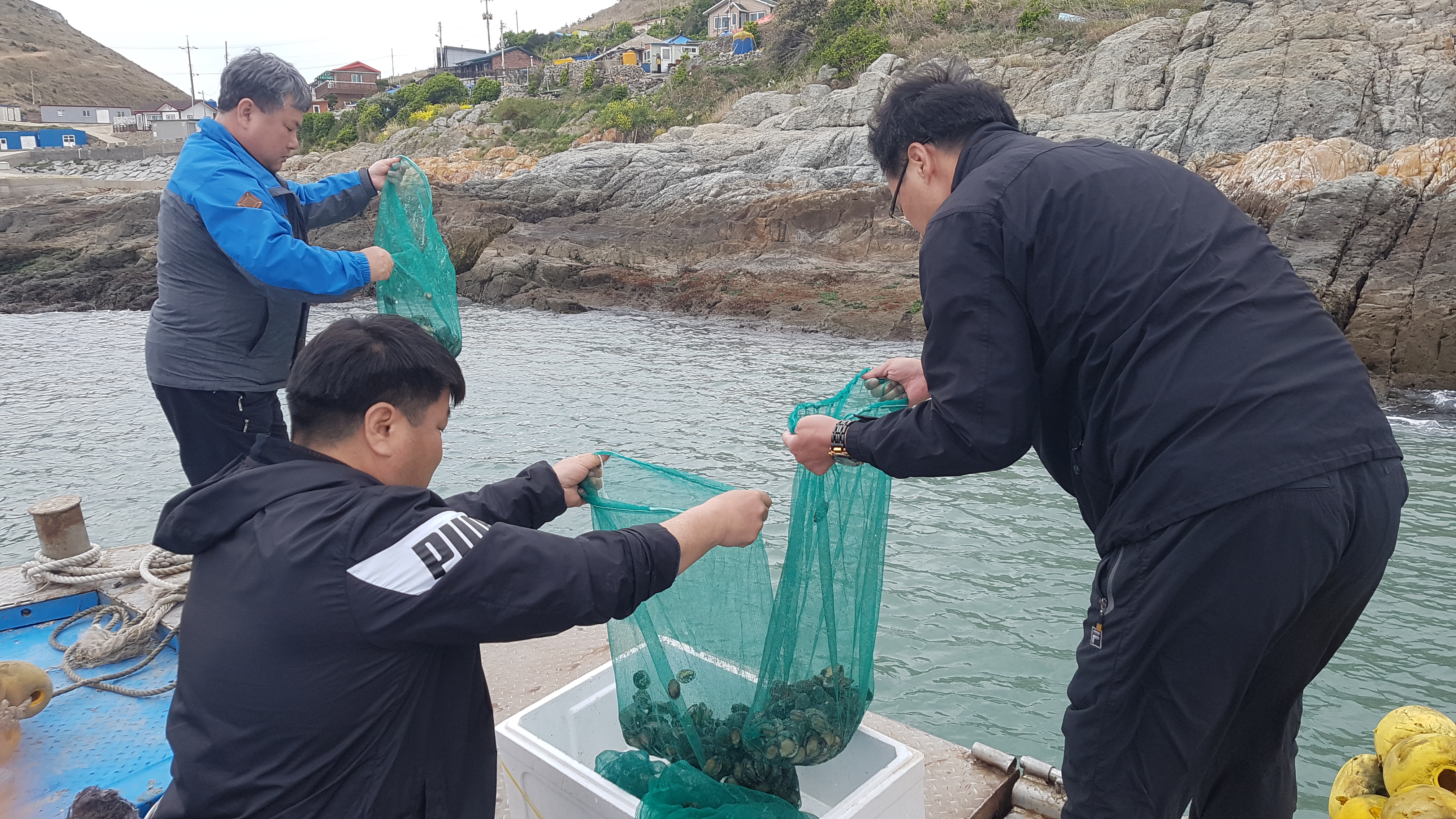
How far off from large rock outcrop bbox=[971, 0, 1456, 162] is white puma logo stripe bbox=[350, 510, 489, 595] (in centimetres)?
1699

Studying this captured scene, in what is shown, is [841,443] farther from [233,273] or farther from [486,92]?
[486,92]

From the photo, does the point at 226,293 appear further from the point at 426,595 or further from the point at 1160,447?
the point at 1160,447

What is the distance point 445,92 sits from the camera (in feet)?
145

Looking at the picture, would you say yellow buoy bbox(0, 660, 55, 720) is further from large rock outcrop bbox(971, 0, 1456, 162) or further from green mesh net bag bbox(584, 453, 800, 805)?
large rock outcrop bbox(971, 0, 1456, 162)

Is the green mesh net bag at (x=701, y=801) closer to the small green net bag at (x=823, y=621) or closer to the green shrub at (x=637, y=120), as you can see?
the small green net bag at (x=823, y=621)

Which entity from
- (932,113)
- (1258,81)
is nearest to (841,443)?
(932,113)

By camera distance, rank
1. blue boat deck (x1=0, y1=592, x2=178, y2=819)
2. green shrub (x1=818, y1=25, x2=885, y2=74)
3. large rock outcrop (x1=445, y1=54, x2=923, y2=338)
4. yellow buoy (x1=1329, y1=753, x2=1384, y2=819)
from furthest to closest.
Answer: green shrub (x1=818, y1=25, x2=885, y2=74) < large rock outcrop (x1=445, y1=54, x2=923, y2=338) < blue boat deck (x1=0, y1=592, x2=178, y2=819) < yellow buoy (x1=1329, y1=753, x2=1384, y2=819)

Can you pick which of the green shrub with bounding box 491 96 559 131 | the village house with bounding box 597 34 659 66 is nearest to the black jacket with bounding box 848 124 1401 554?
the green shrub with bounding box 491 96 559 131

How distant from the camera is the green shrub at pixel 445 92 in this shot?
144ft

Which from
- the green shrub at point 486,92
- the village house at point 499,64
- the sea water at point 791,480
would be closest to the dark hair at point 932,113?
the sea water at point 791,480

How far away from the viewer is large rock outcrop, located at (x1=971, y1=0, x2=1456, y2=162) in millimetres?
14977

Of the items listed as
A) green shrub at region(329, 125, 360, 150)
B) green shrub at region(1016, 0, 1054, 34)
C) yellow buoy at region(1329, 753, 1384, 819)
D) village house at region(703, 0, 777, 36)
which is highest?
village house at region(703, 0, 777, 36)

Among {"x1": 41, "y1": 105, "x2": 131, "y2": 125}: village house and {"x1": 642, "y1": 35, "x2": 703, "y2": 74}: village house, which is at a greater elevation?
{"x1": 642, "y1": 35, "x2": 703, "y2": 74}: village house

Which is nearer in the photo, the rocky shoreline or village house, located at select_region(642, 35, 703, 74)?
the rocky shoreline
